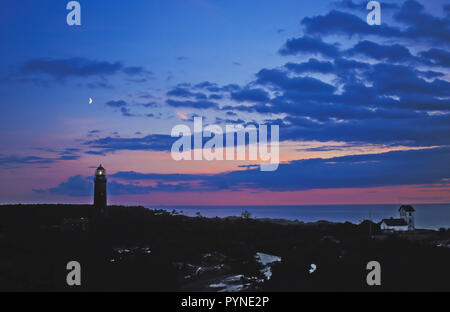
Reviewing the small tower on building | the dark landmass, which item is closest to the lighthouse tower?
the dark landmass

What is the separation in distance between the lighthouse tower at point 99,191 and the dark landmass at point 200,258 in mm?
3495

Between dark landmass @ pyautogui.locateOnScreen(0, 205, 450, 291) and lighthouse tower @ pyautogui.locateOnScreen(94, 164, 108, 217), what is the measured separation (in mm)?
3495

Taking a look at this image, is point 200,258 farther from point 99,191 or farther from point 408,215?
point 408,215

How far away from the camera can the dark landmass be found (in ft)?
70.6

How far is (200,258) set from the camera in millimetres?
29750

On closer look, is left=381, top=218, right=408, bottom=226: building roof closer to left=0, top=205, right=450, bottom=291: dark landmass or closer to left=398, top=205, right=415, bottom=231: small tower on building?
left=398, top=205, right=415, bottom=231: small tower on building

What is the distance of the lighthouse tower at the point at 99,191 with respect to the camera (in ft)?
151

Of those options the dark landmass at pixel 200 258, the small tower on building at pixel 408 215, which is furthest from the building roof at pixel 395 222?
the dark landmass at pixel 200 258

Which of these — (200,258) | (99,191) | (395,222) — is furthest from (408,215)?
(99,191)

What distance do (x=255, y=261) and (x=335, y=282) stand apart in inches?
350

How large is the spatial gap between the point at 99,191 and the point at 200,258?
20.3 meters

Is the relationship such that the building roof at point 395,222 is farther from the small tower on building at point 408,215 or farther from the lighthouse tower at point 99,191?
the lighthouse tower at point 99,191
